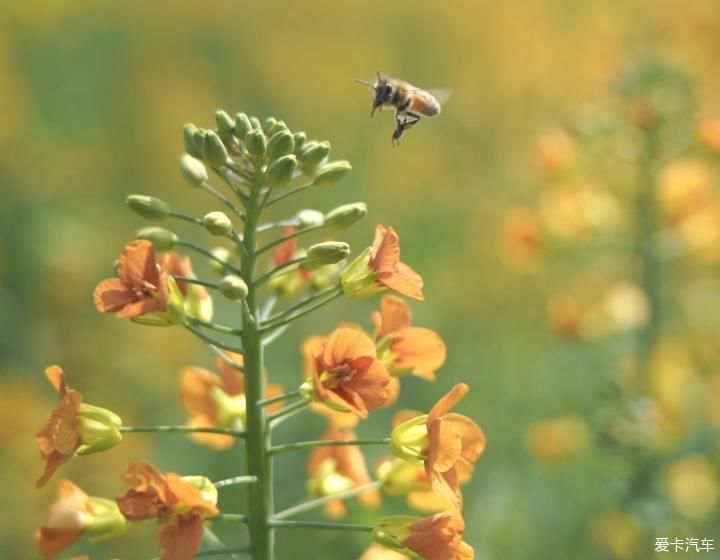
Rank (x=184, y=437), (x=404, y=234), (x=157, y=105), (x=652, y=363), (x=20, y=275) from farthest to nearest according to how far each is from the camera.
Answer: (x=157, y=105) → (x=404, y=234) → (x=20, y=275) → (x=184, y=437) → (x=652, y=363)

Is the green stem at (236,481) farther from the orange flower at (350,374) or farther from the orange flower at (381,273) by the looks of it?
the orange flower at (381,273)

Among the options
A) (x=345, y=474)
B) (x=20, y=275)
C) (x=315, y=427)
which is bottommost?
(x=345, y=474)

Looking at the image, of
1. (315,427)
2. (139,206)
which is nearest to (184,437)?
(315,427)

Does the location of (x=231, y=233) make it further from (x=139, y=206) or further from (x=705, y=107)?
(x=705, y=107)

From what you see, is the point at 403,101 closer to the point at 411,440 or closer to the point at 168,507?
the point at 411,440

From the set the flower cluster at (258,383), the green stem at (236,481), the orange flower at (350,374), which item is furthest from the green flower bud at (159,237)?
the green stem at (236,481)

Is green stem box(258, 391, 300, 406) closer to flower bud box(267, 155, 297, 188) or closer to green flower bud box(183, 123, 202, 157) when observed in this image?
flower bud box(267, 155, 297, 188)

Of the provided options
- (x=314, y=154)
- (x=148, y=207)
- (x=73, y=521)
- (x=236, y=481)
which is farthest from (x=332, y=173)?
(x=73, y=521)

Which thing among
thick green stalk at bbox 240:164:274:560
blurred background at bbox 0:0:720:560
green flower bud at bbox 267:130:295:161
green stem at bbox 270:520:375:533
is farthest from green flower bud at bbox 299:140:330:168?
blurred background at bbox 0:0:720:560
